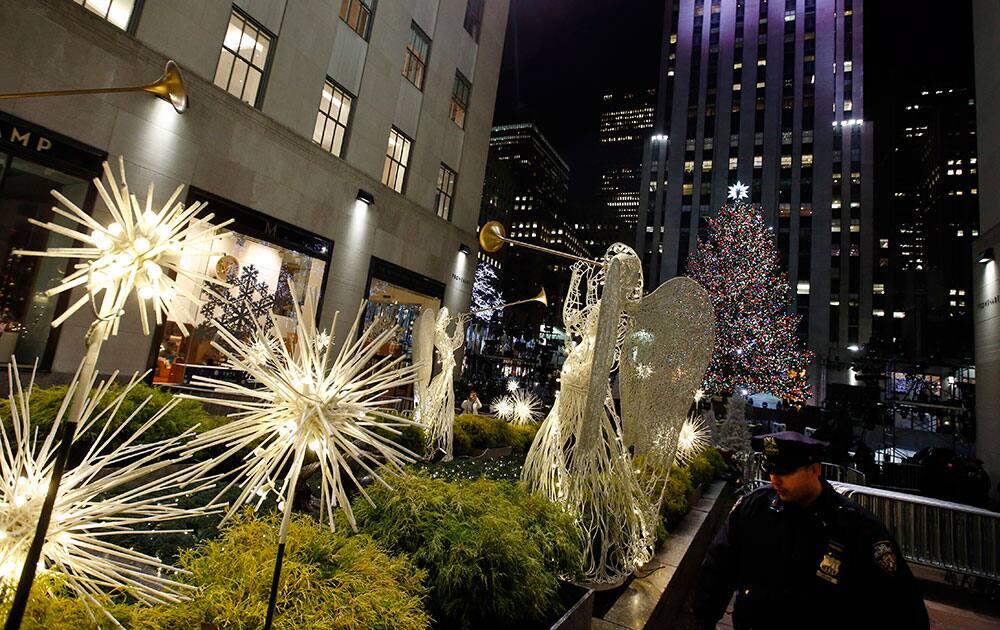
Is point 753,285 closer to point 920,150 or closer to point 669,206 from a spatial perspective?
point 669,206

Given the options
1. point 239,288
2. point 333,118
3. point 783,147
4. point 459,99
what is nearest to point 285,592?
point 239,288

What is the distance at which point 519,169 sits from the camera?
117m

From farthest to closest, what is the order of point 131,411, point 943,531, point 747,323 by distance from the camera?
point 747,323
point 943,531
point 131,411

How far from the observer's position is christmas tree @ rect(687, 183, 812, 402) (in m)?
23.9

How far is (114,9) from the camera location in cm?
886

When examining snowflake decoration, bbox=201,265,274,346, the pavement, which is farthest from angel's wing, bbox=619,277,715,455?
snowflake decoration, bbox=201,265,274,346

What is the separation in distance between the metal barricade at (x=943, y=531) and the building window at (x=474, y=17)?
19.3m

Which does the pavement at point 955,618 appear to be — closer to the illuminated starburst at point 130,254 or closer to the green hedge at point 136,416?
the illuminated starburst at point 130,254

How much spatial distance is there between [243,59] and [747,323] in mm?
23543

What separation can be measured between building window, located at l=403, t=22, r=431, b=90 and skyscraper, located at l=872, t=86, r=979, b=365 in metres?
41.2

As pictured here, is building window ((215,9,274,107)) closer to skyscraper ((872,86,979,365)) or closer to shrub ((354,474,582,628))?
shrub ((354,474,582,628))

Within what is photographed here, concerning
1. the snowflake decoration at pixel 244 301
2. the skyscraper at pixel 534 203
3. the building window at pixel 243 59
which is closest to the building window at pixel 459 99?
the building window at pixel 243 59

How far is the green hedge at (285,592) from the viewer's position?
1.79 metres

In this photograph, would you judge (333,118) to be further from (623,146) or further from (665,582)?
(623,146)
